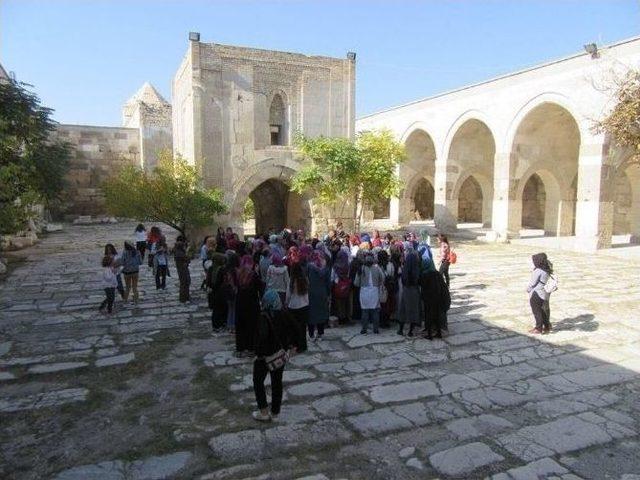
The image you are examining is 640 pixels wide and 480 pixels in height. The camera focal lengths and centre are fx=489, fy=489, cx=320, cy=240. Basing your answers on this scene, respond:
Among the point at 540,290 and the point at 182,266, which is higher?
the point at 182,266

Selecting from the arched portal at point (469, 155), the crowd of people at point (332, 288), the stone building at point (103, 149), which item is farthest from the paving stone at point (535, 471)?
the stone building at point (103, 149)

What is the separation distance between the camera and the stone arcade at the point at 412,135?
15.3 meters

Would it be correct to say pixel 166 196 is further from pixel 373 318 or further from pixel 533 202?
pixel 533 202

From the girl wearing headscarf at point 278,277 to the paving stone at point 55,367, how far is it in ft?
8.17

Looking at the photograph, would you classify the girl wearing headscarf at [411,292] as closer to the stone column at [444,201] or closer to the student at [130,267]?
the student at [130,267]

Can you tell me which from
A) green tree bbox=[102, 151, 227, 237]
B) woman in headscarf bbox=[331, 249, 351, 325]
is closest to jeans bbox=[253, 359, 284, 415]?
woman in headscarf bbox=[331, 249, 351, 325]

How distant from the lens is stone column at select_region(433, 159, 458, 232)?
22.4 m

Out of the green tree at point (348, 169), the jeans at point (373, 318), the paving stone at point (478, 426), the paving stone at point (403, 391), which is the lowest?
the paving stone at point (478, 426)

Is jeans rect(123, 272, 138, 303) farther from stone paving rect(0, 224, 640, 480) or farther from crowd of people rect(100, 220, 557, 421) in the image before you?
stone paving rect(0, 224, 640, 480)

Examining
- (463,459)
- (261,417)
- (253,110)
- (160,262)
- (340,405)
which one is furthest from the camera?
(253,110)

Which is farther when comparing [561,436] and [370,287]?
[370,287]

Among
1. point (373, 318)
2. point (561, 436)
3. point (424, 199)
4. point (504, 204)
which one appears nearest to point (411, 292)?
point (373, 318)

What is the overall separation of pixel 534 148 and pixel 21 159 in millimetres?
17840

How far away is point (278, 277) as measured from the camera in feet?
21.6
